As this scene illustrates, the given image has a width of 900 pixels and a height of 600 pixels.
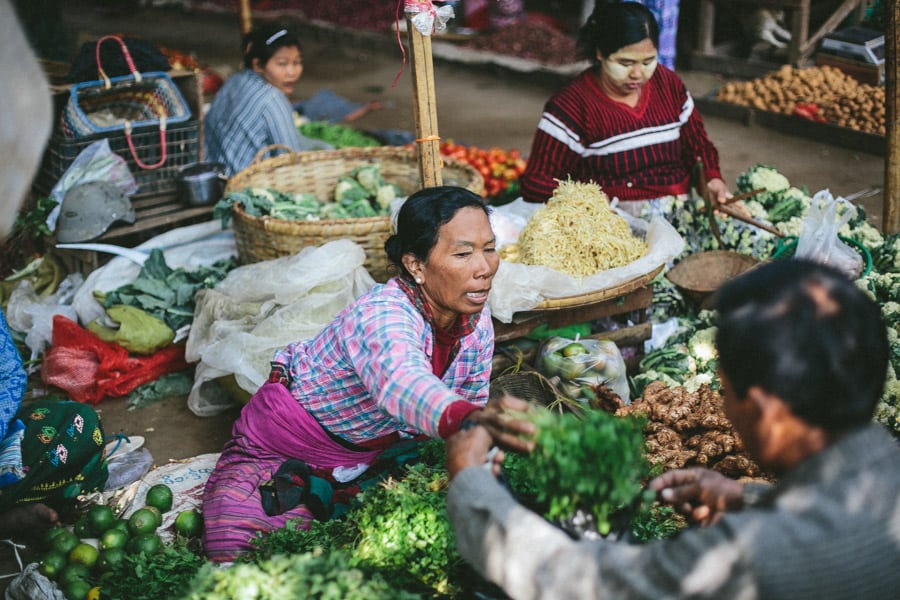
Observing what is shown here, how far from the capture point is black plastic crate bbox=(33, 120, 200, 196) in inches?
213

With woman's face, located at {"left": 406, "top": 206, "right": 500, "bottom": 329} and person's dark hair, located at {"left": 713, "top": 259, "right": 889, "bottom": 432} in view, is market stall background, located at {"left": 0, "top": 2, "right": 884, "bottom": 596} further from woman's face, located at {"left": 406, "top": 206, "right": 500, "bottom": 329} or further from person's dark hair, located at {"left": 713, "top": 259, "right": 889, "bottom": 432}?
person's dark hair, located at {"left": 713, "top": 259, "right": 889, "bottom": 432}

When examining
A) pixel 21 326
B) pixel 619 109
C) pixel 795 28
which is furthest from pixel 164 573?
pixel 795 28

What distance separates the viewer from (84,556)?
288 cm

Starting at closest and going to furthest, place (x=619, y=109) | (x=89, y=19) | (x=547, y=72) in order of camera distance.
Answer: (x=619, y=109)
(x=547, y=72)
(x=89, y=19)

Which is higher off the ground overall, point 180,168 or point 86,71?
point 86,71

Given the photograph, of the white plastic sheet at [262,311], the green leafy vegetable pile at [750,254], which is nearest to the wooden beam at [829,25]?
the green leafy vegetable pile at [750,254]

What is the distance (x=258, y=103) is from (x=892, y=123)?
3732 mm

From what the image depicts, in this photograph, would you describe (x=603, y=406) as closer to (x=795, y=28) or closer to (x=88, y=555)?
(x=88, y=555)

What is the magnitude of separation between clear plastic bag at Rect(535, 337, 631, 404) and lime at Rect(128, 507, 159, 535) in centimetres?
173

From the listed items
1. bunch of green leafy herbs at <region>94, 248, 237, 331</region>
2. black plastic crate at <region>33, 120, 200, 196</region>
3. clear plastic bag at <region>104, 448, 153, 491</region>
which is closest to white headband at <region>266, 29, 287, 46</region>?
black plastic crate at <region>33, 120, 200, 196</region>

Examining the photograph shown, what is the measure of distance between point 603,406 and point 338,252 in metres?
1.46

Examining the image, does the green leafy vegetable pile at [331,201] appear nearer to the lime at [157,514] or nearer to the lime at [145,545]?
the lime at [157,514]

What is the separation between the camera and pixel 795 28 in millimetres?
8188

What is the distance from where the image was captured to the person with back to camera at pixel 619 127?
13.9 feet
